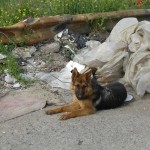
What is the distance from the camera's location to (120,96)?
20.2ft

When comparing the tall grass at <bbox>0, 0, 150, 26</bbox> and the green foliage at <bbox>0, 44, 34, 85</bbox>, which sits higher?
the tall grass at <bbox>0, 0, 150, 26</bbox>

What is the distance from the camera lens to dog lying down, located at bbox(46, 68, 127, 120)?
5.80m

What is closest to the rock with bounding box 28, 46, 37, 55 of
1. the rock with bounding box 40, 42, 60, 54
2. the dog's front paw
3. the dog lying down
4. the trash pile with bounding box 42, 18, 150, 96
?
the rock with bounding box 40, 42, 60, 54

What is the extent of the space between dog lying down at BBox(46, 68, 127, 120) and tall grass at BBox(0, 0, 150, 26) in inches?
112

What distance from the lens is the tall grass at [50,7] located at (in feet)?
28.3

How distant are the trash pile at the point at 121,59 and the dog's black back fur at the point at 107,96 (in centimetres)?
48

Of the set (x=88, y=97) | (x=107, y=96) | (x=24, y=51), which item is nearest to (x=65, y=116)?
(x=88, y=97)

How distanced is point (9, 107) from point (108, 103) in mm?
1358

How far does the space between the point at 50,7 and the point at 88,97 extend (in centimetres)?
354

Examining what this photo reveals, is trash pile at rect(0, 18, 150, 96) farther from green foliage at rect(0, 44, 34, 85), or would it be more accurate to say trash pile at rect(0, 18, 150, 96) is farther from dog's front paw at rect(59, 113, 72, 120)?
dog's front paw at rect(59, 113, 72, 120)

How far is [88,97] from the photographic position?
19.5ft

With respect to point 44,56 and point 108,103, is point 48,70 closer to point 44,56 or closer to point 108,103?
point 44,56

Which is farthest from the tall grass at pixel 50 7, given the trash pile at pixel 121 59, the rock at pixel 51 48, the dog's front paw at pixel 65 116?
the dog's front paw at pixel 65 116

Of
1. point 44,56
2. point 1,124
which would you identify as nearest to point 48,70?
point 44,56
